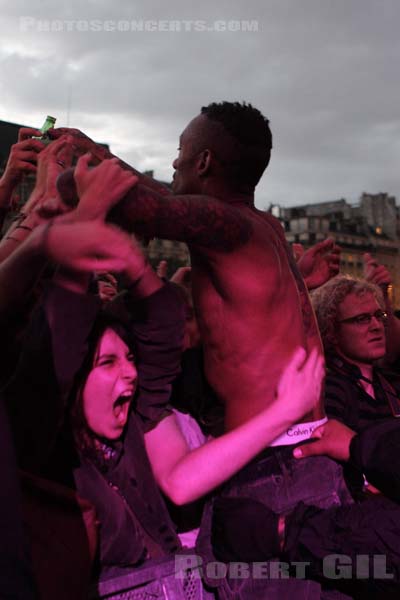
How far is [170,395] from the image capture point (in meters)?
2.61

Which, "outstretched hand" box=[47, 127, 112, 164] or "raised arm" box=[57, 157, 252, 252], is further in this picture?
"outstretched hand" box=[47, 127, 112, 164]

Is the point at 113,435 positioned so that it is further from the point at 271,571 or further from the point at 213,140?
the point at 213,140

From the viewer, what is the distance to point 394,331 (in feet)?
15.6

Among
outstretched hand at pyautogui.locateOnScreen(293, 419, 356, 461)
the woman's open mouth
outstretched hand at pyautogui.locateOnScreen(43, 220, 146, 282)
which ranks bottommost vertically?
outstretched hand at pyautogui.locateOnScreen(293, 419, 356, 461)

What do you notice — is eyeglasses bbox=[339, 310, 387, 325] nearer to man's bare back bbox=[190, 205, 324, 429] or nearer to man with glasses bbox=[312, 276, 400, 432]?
man with glasses bbox=[312, 276, 400, 432]

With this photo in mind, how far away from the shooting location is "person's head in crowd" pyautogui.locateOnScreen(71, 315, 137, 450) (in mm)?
2219

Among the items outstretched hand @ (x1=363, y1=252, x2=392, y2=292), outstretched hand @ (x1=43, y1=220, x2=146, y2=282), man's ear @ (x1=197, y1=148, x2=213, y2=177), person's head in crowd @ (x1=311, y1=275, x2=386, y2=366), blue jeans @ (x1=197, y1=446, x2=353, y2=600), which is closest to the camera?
outstretched hand @ (x1=43, y1=220, x2=146, y2=282)

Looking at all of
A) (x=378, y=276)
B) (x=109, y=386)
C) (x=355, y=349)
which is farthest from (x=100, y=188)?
(x=378, y=276)

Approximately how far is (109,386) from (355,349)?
1.93 meters

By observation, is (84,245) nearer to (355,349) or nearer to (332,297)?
(355,349)

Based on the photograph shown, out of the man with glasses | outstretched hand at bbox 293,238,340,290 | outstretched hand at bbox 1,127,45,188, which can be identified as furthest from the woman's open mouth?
outstretched hand at bbox 293,238,340,290

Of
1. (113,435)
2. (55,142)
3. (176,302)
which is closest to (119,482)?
(113,435)

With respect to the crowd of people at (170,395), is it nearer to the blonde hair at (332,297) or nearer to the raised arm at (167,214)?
the raised arm at (167,214)

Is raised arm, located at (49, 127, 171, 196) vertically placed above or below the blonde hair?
above
